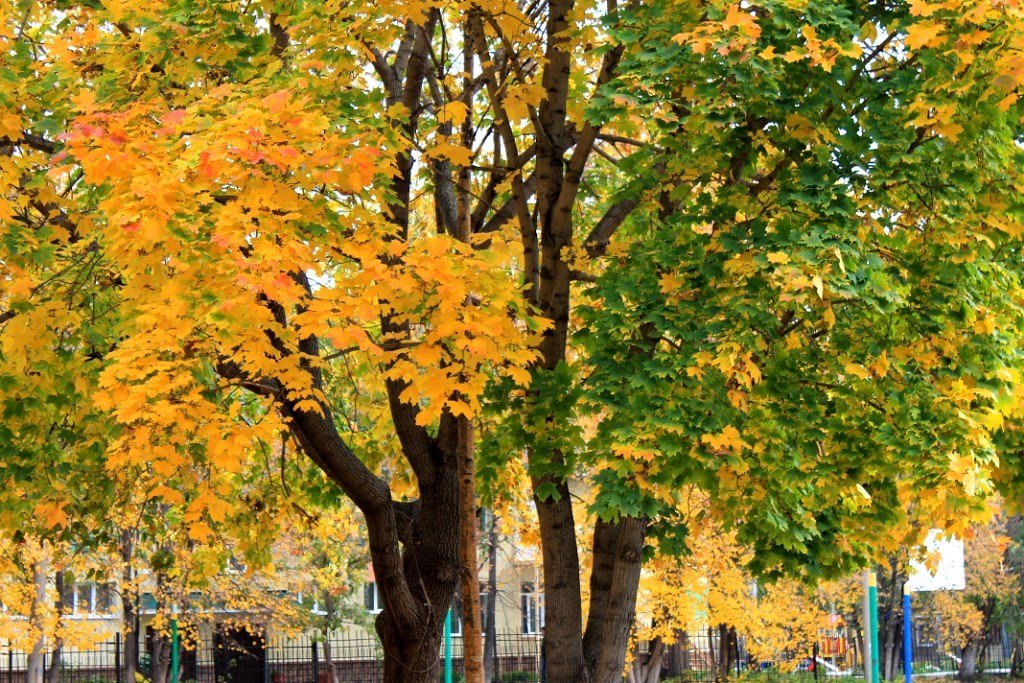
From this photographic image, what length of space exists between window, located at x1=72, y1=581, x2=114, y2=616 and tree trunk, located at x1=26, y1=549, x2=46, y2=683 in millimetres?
5313

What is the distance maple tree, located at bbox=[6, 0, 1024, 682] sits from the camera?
6.96m

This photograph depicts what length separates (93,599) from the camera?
33.6 meters

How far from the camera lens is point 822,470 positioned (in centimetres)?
939

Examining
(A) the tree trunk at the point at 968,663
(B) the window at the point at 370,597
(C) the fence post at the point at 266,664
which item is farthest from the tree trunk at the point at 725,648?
(B) the window at the point at 370,597

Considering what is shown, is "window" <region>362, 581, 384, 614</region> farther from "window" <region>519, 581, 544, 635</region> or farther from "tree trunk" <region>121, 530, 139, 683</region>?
"tree trunk" <region>121, 530, 139, 683</region>

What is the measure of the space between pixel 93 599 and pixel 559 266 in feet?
89.6

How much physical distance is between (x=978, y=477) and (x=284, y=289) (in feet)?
16.7

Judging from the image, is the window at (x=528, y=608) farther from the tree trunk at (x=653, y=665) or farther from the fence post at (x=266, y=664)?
the tree trunk at (x=653, y=665)

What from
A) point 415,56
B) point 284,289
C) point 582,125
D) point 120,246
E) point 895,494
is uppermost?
point 415,56

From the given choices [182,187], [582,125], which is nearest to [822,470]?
[582,125]

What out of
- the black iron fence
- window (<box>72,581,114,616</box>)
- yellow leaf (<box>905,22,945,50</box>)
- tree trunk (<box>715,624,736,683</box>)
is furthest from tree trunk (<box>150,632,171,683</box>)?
yellow leaf (<box>905,22,945,50</box>)

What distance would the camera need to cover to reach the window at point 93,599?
26372mm

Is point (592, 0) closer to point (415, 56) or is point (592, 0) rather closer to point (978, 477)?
point (415, 56)

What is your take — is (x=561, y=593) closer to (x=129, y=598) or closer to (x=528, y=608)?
(x=129, y=598)
